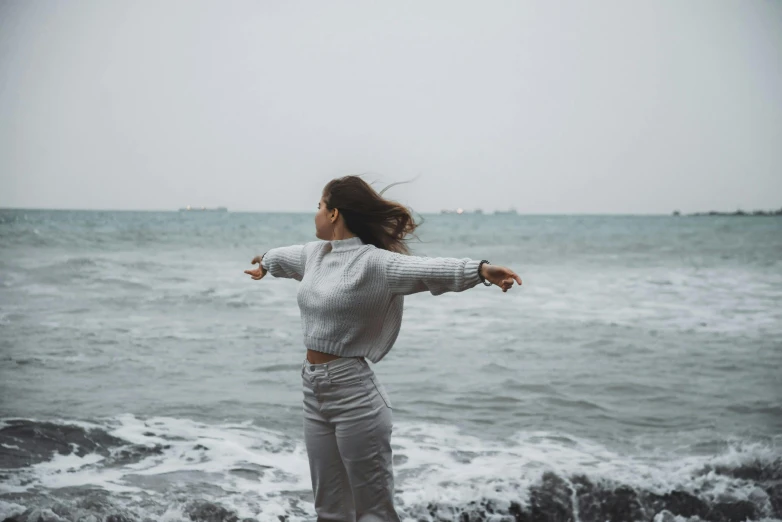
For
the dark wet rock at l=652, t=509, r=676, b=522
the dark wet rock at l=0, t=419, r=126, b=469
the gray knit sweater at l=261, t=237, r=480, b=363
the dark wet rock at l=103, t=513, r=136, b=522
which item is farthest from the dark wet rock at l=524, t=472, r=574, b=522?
the dark wet rock at l=0, t=419, r=126, b=469

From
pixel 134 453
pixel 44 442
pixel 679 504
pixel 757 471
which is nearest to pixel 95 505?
pixel 134 453

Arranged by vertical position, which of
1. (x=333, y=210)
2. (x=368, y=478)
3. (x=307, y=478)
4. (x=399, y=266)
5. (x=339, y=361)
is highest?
(x=333, y=210)

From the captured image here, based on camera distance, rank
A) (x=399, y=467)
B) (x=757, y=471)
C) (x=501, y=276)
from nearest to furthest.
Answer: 1. (x=501, y=276)
2. (x=757, y=471)
3. (x=399, y=467)

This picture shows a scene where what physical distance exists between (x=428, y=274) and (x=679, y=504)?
341 centimetres

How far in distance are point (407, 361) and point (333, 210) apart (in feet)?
22.6

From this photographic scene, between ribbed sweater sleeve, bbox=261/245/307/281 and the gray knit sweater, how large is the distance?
245mm

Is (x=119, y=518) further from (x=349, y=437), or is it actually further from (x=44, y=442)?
(x=349, y=437)

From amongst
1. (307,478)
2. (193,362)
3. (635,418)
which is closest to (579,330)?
(635,418)

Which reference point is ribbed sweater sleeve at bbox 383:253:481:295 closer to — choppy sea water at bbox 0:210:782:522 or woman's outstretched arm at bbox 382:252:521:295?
woman's outstretched arm at bbox 382:252:521:295

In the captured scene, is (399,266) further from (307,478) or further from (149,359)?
(149,359)

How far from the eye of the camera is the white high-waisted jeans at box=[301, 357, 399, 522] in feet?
9.72

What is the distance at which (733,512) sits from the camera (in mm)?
5055

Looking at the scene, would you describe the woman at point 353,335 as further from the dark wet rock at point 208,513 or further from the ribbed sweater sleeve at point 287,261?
the dark wet rock at point 208,513

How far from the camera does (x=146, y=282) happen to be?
1848 cm
